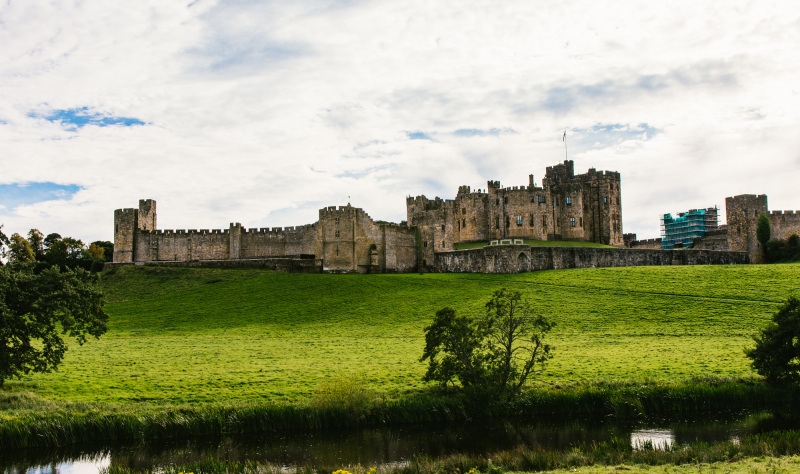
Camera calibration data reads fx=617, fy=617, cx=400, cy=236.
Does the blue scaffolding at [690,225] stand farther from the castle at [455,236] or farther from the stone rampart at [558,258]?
the stone rampart at [558,258]

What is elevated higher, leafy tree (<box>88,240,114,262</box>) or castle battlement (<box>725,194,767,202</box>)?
castle battlement (<box>725,194,767,202</box>)

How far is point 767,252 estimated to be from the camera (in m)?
72.4

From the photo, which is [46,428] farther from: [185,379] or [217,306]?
[217,306]

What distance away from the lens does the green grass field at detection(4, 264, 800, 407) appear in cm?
2567

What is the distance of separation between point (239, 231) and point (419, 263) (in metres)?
23.1

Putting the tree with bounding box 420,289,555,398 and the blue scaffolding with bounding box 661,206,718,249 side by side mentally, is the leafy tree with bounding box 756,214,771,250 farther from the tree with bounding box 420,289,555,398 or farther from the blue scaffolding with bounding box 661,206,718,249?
the blue scaffolding with bounding box 661,206,718,249

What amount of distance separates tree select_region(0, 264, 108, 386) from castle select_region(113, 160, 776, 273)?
137 ft

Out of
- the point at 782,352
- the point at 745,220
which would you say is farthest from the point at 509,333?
the point at 745,220

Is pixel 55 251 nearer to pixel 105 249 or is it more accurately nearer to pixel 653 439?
pixel 105 249

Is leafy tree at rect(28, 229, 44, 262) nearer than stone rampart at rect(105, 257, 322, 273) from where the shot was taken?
No

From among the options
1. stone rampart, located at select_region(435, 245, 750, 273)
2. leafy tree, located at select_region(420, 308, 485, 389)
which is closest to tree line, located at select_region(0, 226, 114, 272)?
stone rampart, located at select_region(435, 245, 750, 273)

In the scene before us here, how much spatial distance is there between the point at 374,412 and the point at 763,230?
67.0 m

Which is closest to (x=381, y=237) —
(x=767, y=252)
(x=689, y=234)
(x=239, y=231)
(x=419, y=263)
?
(x=419, y=263)

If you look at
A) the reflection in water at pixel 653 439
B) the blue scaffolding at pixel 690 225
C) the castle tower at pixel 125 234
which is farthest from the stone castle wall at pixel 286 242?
the blue scaffolding at pixel 690 225
